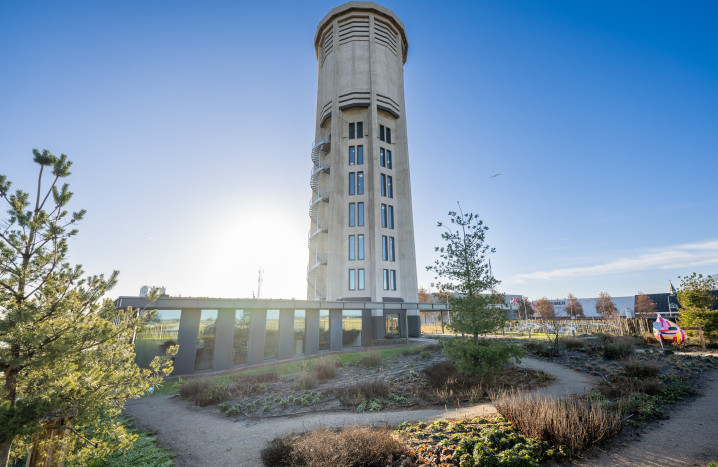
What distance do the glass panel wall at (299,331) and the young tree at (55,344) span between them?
17724 mm

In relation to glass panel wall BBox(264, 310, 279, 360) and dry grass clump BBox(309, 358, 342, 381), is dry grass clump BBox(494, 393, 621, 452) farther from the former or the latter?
glass panel wall BBox(264, 310, 279, 360)

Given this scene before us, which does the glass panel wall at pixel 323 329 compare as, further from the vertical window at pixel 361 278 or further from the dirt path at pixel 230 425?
the dirt path at pixel 230 425

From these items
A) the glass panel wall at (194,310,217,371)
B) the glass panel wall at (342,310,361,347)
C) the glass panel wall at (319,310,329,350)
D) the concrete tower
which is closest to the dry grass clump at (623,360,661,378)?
the glass panel wall at (319,310,329,350)

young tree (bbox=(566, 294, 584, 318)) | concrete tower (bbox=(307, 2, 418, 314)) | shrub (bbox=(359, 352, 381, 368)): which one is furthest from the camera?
young tree (bbox=(566, 294, 584, 318))

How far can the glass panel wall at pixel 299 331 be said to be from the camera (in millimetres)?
23156

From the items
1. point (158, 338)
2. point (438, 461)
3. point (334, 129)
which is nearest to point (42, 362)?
point (438, 461)

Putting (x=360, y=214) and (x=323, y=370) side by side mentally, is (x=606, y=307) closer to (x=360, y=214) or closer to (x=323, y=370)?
(x=360, y=214)

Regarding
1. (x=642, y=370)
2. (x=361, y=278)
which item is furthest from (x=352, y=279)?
(x=642, y=370)

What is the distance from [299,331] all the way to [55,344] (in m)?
19.7

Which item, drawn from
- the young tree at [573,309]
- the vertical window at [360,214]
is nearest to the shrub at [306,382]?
the vertical window at [360,214]

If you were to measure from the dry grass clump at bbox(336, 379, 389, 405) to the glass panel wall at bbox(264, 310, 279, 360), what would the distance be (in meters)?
10.7

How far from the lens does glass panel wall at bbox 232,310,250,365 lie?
794 inches

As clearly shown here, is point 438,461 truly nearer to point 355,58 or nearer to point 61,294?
point 61,294

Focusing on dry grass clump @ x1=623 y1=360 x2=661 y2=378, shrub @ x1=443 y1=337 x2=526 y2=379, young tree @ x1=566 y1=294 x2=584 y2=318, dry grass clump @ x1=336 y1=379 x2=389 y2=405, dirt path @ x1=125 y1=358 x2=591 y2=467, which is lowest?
dirt path @ x1=125 y1=358 x2=591 y2=467
